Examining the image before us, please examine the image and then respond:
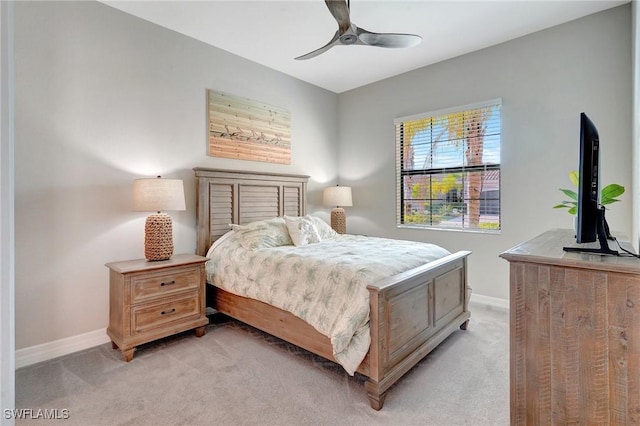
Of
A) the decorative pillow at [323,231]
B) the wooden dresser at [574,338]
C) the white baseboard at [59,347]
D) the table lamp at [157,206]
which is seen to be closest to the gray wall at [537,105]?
the decorative pillow at [323,231]

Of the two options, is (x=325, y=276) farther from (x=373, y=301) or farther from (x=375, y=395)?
(x=375, y=395)

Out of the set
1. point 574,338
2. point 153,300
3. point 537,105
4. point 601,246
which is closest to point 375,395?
point 574,338

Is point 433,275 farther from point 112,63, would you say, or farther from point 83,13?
point 83,13

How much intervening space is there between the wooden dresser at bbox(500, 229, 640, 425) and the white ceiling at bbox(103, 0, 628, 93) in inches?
97.6

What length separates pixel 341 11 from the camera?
2.07 metres

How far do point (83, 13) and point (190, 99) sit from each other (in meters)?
1.02

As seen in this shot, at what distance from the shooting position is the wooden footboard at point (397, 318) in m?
1.82

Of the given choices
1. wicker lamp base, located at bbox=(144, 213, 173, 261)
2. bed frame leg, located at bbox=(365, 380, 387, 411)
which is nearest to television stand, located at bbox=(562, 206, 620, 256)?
bed frame leg, located at bbox=(365, 380, 387, 411)

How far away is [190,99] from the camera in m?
3.26

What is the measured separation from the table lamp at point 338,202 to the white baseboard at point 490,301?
71.5 inches

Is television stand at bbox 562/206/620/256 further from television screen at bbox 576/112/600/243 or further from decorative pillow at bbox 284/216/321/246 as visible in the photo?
decorative pillow at bbox 284/216/321/246

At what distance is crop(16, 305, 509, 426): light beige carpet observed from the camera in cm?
173

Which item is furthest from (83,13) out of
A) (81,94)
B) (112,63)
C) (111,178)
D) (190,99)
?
(111,178)

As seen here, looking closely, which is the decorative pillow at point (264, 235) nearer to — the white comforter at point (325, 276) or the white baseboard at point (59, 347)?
the white comforter at point (325, 276)
